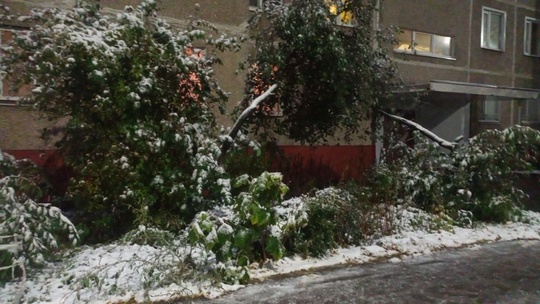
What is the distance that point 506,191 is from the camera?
32.4 ft

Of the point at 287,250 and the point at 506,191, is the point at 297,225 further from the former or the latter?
the point at 506,191

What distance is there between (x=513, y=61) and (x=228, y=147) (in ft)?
44.1

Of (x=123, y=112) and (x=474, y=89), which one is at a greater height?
(x=474, y=89)

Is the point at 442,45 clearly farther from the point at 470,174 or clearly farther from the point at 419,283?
the point at 419,283

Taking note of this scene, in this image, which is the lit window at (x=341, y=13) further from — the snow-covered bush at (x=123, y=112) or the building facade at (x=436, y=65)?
the snow-covered bush at (x=123, y=112)

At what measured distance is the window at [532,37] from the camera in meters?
18.4

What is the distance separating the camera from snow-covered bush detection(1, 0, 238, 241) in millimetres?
6500

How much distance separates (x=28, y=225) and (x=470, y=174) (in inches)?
295

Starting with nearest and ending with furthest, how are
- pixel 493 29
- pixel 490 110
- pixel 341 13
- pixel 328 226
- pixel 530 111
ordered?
pixel 328 226, pixel 341 13, pixel 493 29, pixel 490 110, pixel 530 111

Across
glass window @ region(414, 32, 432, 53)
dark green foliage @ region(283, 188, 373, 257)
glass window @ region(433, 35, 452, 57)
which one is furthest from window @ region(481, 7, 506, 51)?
dark green foliage @ region(283, 188, 373, 257)

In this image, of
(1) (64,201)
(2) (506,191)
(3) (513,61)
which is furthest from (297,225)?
(3) (513,61)

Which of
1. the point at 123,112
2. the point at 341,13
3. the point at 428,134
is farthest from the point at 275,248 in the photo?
the point at 428,134

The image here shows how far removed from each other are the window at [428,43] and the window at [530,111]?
4980 mm

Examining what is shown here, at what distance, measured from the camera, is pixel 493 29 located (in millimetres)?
17281
